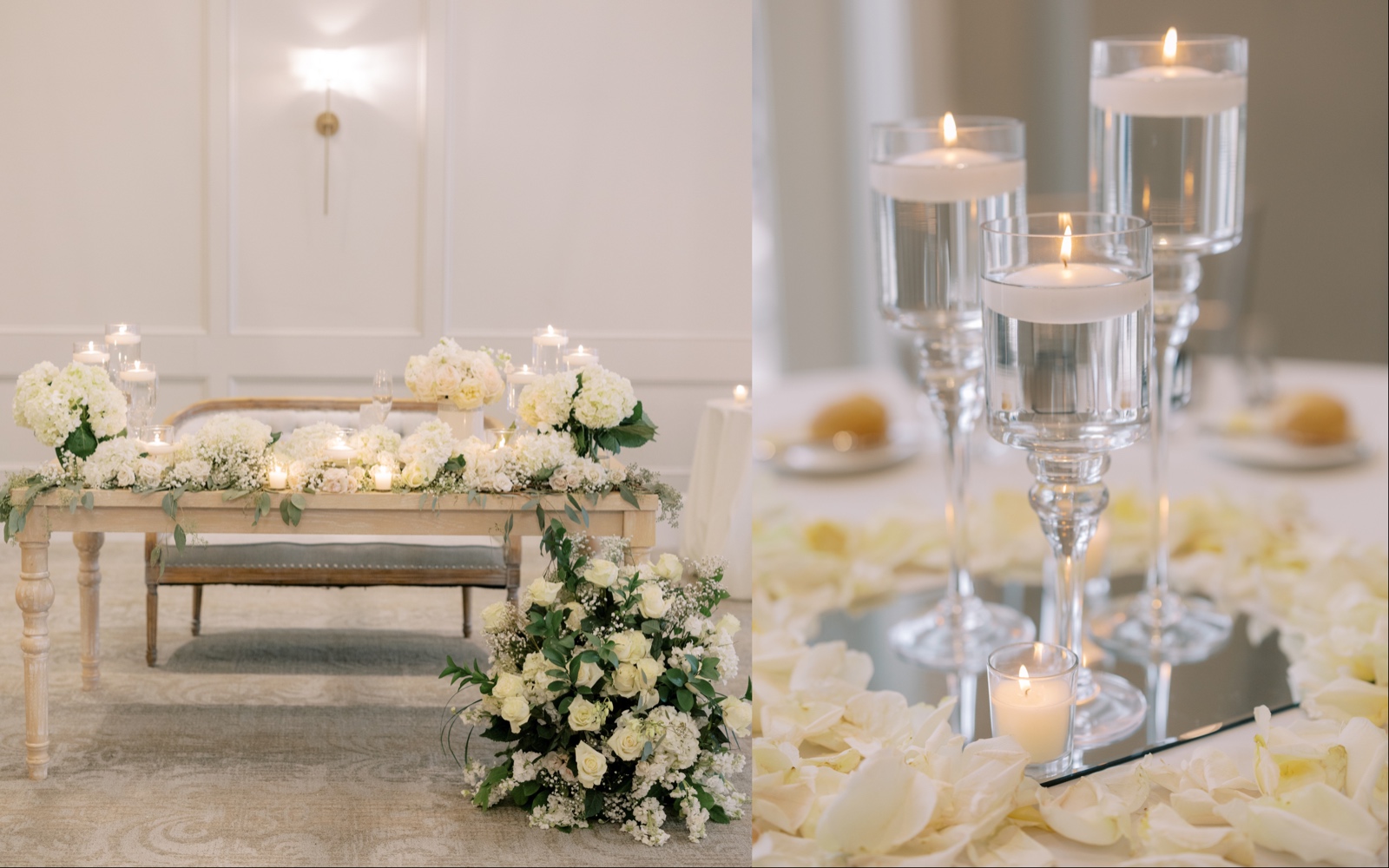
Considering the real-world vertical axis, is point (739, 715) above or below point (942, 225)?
below

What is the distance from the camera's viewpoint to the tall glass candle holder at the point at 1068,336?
1081 mm

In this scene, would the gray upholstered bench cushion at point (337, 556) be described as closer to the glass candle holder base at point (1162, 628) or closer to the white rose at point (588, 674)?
the white rose at point (588, 674)

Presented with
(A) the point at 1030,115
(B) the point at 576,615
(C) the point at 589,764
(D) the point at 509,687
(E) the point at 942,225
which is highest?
(A) the point at 1030,115

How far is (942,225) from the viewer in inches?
52.1

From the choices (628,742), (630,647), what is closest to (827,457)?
(630,647)

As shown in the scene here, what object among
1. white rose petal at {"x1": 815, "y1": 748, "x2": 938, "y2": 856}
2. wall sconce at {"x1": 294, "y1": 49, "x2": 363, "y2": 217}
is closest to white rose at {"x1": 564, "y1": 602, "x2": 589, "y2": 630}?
white rose petal at {"x1": 815, "y1": 748, "x2": 938, "y2": 856}

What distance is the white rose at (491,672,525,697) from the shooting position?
1843mm

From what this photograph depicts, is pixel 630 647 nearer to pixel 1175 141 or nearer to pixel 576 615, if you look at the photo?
pixel 576 615

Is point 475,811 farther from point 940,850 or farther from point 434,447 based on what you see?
point 940,850

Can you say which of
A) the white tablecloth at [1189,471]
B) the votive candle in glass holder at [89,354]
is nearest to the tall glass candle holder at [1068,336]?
the white tablecloth at [1189,471]

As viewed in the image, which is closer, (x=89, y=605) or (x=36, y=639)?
(x=36, y=639)

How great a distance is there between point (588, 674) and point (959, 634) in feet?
1.85

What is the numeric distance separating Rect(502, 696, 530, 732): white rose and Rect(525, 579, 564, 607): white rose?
0.15 meters

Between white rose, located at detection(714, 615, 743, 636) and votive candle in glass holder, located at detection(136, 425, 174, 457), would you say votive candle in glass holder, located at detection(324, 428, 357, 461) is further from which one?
white rose, located at detection(714, 615, 743, 636)
